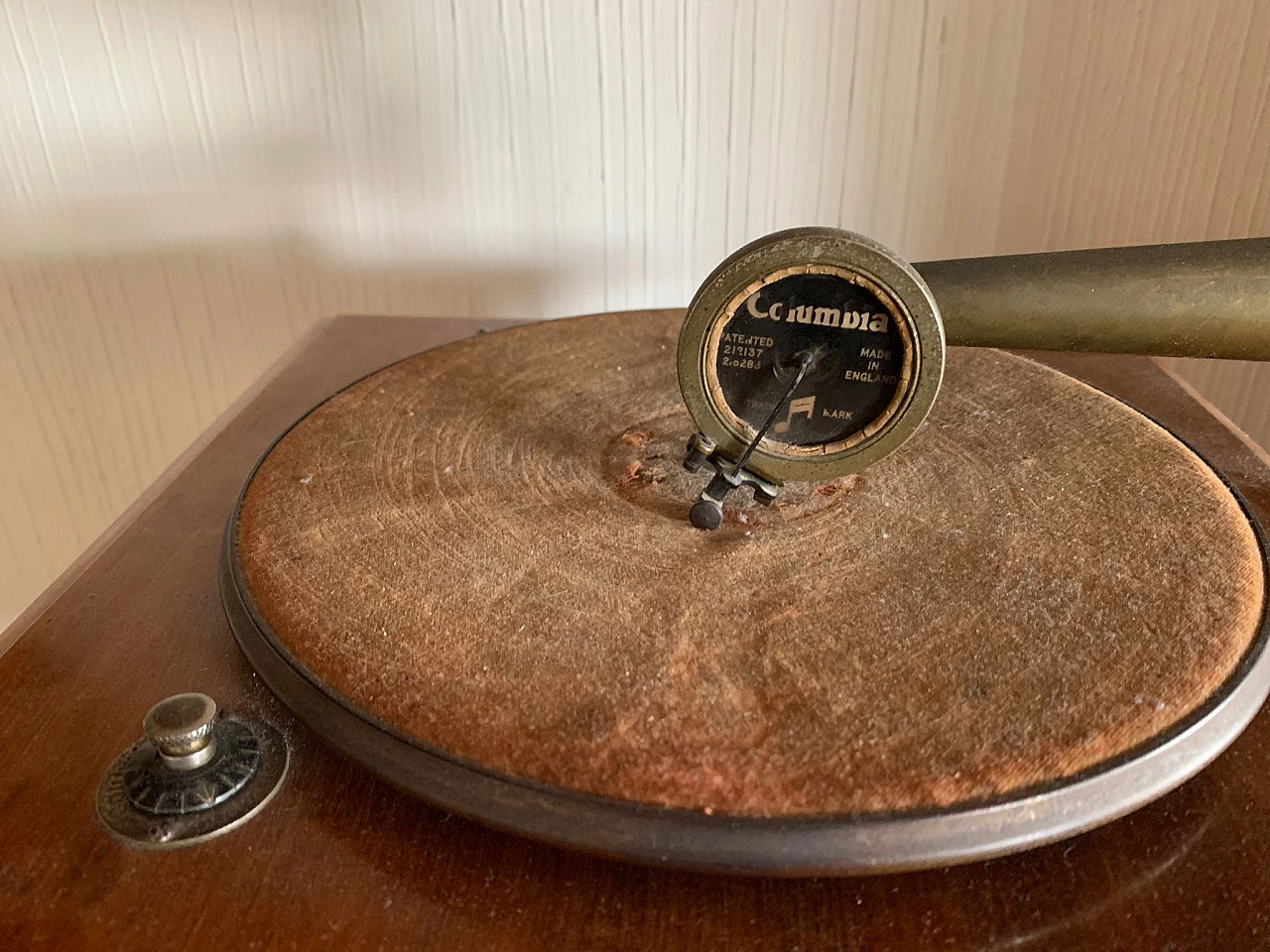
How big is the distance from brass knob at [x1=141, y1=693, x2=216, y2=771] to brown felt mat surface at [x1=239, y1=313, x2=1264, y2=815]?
0.07 m

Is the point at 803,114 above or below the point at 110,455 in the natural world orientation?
above

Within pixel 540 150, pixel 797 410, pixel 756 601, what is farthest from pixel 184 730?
pixel 540 150

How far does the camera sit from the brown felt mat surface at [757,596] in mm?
581

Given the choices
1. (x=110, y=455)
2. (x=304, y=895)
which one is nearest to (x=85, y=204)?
(x=110, y=455)

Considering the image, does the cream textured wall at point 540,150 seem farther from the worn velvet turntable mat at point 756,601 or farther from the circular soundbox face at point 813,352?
the circular soundbox face at point 813,352

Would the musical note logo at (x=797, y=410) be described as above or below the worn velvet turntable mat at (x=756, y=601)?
above

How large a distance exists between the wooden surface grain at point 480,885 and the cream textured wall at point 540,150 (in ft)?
3.22

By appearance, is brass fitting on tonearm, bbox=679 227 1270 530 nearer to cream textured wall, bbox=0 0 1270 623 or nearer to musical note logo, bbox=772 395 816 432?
musical note logo, bbox=772 395 816 432

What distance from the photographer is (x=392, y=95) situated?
4.80 feet

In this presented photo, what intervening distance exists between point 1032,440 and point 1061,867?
0.44 m

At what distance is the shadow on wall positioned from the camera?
161 cm

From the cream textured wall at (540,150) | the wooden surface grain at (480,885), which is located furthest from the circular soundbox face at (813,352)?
the cream textured wall at (540,150)

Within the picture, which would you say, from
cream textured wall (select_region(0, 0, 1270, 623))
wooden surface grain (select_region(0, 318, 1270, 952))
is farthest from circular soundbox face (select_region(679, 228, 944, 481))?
cream textured wall (select_region(0, 0, 1270, 623))

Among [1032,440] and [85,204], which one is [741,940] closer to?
[1032,440]
